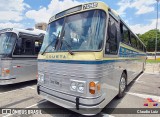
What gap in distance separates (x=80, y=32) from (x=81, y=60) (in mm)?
823

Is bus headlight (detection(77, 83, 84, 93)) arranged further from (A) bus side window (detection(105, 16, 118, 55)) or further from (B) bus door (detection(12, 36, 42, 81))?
(B) bus door (detection(12, 36, 42, 81))

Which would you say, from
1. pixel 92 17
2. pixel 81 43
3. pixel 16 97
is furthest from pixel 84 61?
pixel 16 97

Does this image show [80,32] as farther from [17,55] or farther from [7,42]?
[7,42]

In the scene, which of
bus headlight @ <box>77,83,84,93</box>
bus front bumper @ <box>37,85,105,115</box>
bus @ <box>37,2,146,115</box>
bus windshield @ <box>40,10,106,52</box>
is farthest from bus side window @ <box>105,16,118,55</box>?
bus front bumper @ <box>37,85,105,115</box>

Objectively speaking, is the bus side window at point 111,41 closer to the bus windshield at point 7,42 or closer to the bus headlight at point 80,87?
the bus headlight at point 80,87

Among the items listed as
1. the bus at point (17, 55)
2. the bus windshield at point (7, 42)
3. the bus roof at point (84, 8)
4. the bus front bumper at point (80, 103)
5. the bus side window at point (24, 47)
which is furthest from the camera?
the bus side window at point (24, 47)

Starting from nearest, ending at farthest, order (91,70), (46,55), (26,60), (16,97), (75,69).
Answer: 1. (91,70)
2. (75,69)
3. (46,55)
4. (16,97)
5. (26,60)

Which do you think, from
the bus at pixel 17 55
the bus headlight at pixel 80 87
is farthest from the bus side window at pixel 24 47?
the bus headlight at pixel 80 87

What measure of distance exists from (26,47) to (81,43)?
4.75 meters

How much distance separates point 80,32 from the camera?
12.8ft

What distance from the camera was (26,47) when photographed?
7.61m

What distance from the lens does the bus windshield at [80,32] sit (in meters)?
3.62

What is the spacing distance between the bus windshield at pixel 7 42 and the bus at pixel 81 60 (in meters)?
3.00

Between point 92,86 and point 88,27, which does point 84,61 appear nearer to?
point 92,86
